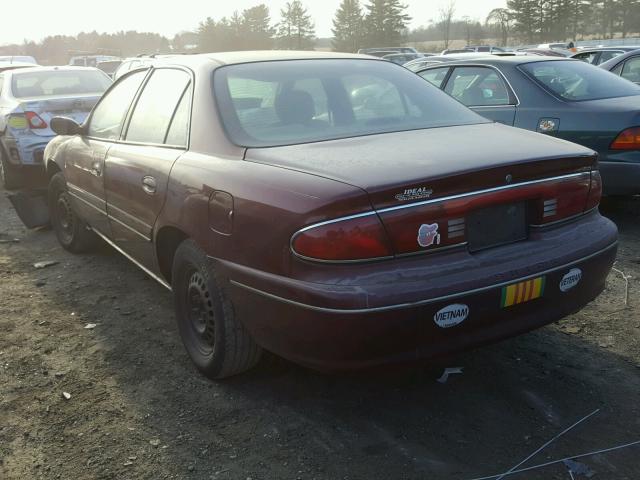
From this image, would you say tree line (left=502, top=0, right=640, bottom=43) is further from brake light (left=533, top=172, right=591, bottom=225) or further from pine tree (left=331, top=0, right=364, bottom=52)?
brake light (left=533, top=172, right=591, bottom=225)

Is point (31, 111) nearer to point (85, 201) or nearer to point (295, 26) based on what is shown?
point (85, 201)

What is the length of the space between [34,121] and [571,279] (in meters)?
6.65

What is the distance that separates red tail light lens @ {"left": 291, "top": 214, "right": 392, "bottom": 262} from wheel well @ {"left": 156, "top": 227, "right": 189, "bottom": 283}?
106 centimetres

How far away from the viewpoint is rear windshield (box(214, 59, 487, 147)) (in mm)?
3107

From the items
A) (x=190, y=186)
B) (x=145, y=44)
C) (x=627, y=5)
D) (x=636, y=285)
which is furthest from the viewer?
(x=145, y=44)

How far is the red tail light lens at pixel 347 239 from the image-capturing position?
236cm

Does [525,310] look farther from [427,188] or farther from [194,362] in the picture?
[194,362]

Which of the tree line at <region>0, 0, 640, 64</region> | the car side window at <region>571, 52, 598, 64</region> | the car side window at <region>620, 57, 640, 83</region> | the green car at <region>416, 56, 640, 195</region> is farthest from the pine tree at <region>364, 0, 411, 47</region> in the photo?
the green car at <region>416, 56, 640, 195</region>

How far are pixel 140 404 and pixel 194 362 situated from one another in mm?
367

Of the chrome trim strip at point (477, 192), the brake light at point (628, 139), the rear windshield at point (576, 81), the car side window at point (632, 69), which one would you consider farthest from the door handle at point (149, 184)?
the car side window at point (632, 69)

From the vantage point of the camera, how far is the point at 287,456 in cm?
261

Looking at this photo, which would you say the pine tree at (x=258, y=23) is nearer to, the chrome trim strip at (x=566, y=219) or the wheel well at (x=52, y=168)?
the wheel well at (x=52, y=168)

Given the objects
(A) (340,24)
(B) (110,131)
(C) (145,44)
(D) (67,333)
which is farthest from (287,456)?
(C) (145,44)

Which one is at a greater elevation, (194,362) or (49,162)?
(49,162)
